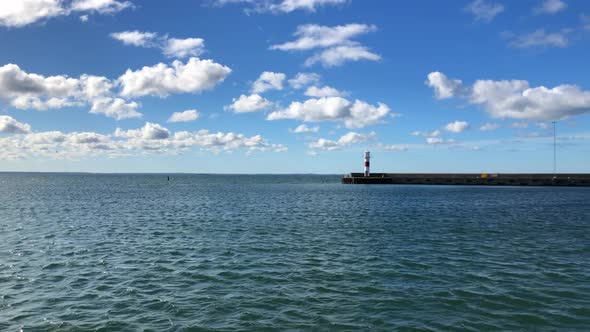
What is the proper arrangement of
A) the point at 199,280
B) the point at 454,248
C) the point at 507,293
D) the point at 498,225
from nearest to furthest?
the point at 507,293 < the point at 199,280 < the point at 454,248 < the point at 498,225

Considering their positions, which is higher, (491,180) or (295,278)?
(491,180)

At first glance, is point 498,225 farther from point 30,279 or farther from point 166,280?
point 30,279

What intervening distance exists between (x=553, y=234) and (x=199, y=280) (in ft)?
87.0

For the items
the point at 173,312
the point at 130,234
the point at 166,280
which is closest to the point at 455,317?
the point at 173,312

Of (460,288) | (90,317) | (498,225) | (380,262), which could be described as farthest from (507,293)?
(498,225)

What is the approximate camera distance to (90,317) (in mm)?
12805

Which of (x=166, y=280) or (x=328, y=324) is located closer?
(x=328, y=324)

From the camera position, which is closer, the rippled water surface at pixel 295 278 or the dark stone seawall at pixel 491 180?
the rippled water surface at pixel 295 278

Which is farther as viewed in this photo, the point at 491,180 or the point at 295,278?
the point at 491,180

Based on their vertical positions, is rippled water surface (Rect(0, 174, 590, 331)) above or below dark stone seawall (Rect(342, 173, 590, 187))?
below

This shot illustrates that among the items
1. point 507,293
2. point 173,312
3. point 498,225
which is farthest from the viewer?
point 498,225

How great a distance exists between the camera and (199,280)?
674 inches

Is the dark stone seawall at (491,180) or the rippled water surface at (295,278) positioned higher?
the dark stone seawall at (491,180)

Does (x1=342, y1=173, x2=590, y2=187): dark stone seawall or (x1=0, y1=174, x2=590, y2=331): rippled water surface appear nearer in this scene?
(x1=0, y1=174, x2=590, y2=331): rippled water surface
